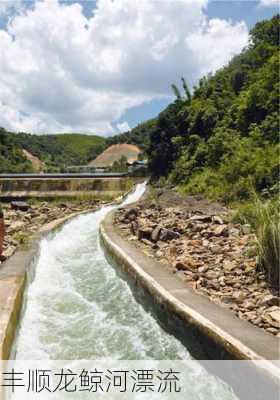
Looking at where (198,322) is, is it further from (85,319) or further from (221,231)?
(221,231)

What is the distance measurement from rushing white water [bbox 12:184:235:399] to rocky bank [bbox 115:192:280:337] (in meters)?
1.01

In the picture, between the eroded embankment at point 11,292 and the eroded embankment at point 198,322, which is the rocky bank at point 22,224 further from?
the eroded embankment at point 198,322

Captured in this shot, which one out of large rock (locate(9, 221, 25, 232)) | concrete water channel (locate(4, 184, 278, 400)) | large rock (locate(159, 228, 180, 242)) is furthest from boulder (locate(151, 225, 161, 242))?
large rock (locate(9, 221, 25, 232))

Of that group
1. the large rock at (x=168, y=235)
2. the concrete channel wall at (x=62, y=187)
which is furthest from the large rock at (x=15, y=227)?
the concrete channel wall at (x=62, y=187)

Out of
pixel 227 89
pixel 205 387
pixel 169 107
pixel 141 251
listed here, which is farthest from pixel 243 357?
pixel 169 107

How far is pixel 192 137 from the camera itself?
29.5m

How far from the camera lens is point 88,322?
738cm

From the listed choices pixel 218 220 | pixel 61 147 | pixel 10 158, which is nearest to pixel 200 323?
pixel 218 220

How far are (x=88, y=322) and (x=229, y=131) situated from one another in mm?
18851

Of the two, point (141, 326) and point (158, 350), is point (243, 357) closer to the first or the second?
point (158, 350)

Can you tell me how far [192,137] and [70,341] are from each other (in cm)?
2423

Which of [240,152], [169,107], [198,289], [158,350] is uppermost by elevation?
[169,107]

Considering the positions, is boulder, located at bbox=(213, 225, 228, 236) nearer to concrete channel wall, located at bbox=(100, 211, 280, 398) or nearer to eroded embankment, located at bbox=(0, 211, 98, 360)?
concrete channel wall, located at bbox=(100, 211, 280, 398)

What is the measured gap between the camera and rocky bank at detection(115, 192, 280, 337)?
242 inches
